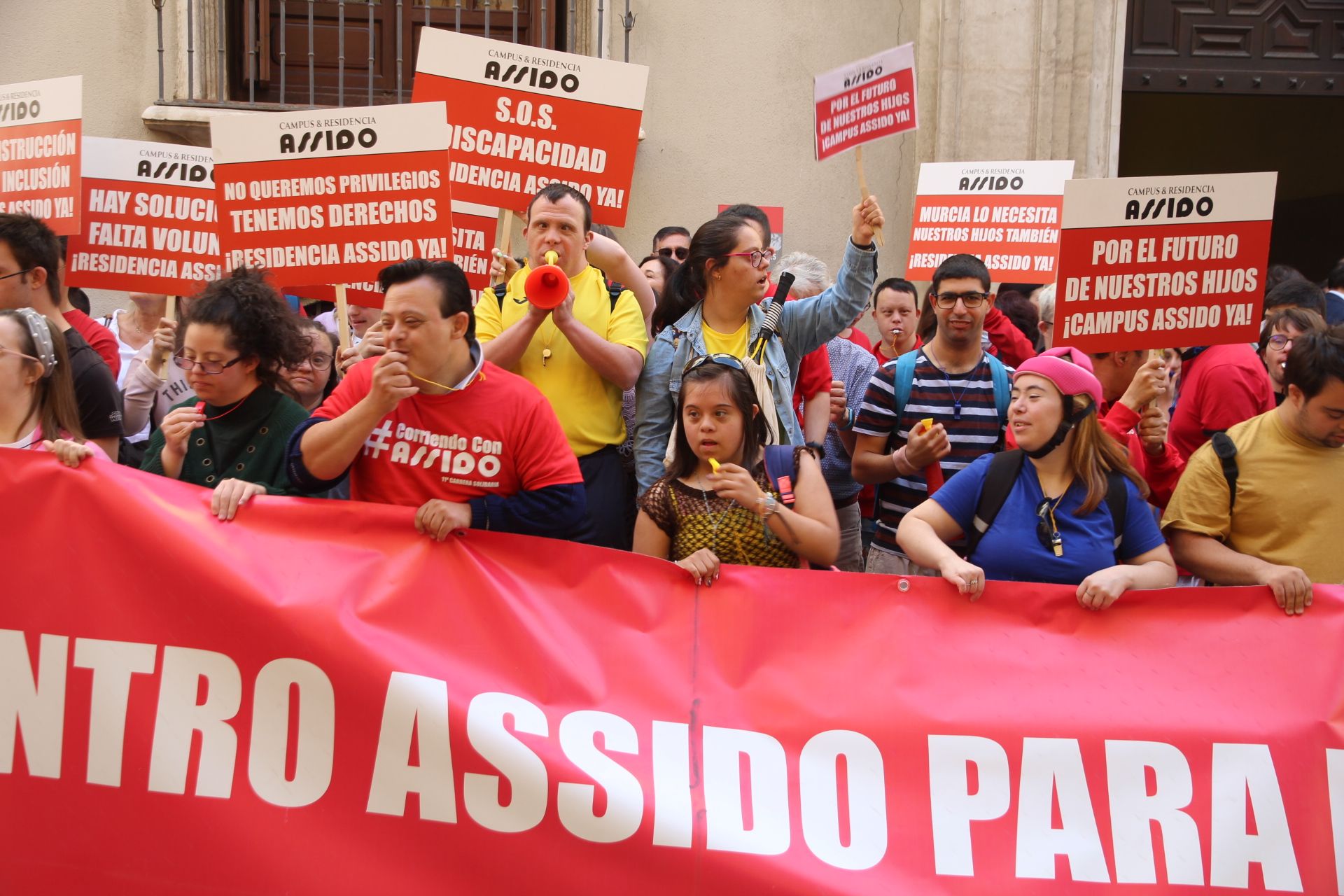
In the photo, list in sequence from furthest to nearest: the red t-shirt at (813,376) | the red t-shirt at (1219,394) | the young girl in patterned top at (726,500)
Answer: the red t-shirt at (1219,394) < the red t-shirt at (813,376) < the young girl in patterned top at (726,500)

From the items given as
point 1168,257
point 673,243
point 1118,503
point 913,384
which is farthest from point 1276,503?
point 673,243

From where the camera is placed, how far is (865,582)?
362 cm

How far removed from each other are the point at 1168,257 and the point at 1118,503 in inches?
42.2

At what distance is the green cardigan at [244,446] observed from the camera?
12.6 ft

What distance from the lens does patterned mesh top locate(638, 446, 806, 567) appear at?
3854mm

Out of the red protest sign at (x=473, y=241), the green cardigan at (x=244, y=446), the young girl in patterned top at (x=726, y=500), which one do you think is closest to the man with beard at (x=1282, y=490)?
the young girl in patterned top at (x=726, y=500)

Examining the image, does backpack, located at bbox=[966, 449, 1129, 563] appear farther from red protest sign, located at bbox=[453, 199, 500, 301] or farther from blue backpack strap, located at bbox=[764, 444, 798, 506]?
red protest sign, located at bbox=[453, 199, 500, 301]

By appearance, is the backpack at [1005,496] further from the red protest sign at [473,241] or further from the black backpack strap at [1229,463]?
the red protest sign at [473,241]

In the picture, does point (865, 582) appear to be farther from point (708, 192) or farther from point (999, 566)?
point (708, 192)

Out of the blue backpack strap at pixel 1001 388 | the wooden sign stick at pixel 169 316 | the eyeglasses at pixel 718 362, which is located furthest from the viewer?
the wooden sign stick at pixel 169 316

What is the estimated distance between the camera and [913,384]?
15.3ft

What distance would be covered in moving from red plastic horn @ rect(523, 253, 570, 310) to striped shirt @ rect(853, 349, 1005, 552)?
1141 millimetres

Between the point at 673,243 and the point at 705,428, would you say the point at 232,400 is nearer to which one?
the point at 705,428

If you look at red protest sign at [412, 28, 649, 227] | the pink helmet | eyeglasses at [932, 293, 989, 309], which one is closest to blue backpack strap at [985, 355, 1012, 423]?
eyeglasses at [932, 293, 989, 309]
